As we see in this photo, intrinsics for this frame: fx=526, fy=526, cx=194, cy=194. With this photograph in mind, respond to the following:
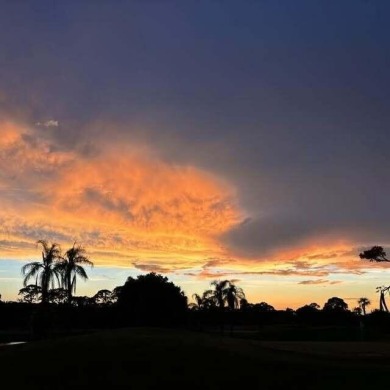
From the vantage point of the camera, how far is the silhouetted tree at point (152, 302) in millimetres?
72688

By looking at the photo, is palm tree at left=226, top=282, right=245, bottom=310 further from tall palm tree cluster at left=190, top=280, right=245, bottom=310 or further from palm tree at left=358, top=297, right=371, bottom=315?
palm tree at left=358, top=297, right=371, bottom=315

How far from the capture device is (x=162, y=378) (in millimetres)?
19188

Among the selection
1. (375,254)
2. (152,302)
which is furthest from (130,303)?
(375,254)

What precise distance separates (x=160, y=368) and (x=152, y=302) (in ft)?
178

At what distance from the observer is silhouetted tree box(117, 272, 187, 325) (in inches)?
2862

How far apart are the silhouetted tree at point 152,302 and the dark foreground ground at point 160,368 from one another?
158 feet

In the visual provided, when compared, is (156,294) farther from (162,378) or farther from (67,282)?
(162,378)

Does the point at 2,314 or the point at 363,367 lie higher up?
the point at 2,314

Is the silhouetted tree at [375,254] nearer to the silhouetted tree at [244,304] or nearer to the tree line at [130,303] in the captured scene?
the tree line at [130,303]

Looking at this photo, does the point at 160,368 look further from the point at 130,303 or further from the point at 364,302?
the point at 364,302

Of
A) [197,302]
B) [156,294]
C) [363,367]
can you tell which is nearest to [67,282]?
[156,294]

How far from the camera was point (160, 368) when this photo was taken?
20.3 m

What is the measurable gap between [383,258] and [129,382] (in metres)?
24.0

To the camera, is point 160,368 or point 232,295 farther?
point 232,295
